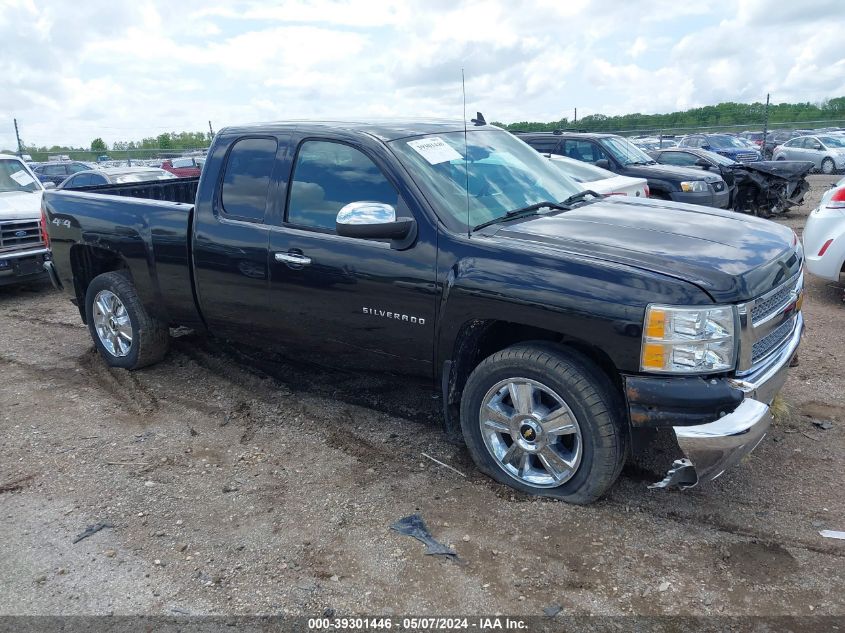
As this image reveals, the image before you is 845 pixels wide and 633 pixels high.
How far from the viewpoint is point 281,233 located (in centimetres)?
420

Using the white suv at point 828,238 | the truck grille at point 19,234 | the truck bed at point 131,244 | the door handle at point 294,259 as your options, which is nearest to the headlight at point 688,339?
the door handle at point 294,259

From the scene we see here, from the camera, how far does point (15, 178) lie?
9.59 metres

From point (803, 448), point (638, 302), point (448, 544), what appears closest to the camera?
point (638, 302)

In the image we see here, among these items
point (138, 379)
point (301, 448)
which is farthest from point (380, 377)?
point (138, 379)

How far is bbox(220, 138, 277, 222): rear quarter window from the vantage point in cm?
436

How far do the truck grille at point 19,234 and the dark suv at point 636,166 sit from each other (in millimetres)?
7258

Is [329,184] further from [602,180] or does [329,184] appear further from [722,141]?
[722,141]

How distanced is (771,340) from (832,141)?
2728cm

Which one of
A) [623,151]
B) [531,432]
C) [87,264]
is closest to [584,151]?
[623,151]

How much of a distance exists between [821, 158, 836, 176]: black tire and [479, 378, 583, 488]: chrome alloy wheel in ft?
86.3

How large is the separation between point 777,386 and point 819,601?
1.05m

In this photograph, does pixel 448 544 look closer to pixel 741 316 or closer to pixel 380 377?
pixel 380 377

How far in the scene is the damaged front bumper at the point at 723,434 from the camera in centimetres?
306

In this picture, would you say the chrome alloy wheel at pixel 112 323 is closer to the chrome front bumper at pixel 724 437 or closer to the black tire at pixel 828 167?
the chrome front bumper at pixel 724 437
